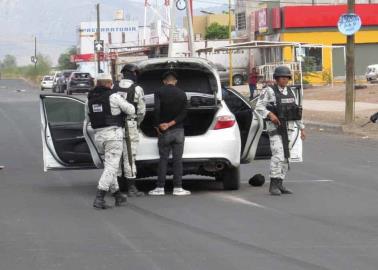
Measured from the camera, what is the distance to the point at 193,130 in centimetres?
1134

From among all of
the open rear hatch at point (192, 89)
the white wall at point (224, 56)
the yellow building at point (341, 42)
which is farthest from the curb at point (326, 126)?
the white wall at point (224, 56)

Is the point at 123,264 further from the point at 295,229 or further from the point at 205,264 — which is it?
the point at 295,229

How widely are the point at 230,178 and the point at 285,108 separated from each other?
1.34 metres

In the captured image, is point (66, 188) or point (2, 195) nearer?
point (2, 195)

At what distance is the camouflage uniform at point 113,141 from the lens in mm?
9828

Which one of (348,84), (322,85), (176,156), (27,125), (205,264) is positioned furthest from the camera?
(322,85)

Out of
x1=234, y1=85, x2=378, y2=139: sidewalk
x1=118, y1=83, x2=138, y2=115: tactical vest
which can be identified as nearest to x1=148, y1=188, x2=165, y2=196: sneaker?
x1=118, y1=83, x2=138, y2=115: tactical vest

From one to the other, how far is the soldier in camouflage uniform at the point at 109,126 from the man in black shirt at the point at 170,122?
2.50ft

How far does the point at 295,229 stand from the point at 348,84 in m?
15.0

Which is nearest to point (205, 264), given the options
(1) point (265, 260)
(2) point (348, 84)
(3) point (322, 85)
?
(1) point (265, 260)

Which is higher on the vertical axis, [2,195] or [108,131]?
[108,131]

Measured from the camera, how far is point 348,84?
22828 millimetres

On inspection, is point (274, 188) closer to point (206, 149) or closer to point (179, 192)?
point (206, 149)

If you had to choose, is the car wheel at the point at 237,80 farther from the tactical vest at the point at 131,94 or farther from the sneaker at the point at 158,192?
the tactical vest at the point at 131,94
